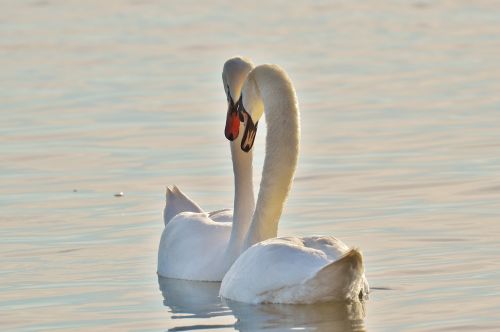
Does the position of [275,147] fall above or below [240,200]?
above

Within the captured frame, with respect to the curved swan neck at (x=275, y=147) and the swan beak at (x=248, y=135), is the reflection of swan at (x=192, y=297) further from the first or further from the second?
the swan beak at (x=248, y=135)

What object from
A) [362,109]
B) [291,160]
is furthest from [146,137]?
[291,160]

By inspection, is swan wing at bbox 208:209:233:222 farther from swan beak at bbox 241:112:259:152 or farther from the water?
swan beak at bbox 241:112:259:152

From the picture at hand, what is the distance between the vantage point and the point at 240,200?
11.2 m

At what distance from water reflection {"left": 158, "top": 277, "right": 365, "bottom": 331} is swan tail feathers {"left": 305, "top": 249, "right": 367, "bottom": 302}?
8 cm

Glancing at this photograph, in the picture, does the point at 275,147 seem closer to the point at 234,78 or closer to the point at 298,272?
the point at 234,78

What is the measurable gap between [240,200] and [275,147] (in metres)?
0.81

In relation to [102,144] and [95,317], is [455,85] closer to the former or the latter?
[102,144]

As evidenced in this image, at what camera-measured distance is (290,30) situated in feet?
77.4

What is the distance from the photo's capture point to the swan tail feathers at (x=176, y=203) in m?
12.2

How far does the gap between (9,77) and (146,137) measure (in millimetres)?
4287

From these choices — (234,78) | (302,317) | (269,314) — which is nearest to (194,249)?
(234,78)

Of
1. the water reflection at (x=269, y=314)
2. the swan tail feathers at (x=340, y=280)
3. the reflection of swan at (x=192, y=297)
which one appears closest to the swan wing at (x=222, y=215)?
the reflection of swan at (x=192, y=297)

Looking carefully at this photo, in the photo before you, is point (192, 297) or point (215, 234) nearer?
point (192, 297)
